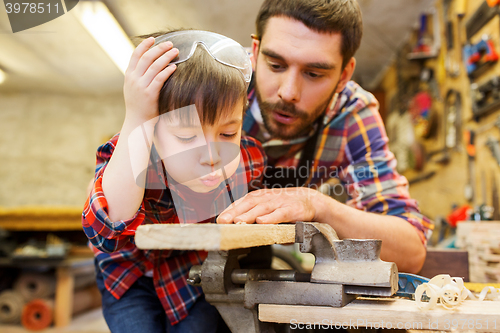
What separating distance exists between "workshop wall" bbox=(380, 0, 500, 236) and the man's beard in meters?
1.79

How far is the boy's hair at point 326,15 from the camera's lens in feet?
3.75

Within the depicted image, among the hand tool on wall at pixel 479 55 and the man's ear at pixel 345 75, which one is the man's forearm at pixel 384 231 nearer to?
the man's ear at pixel 345 75

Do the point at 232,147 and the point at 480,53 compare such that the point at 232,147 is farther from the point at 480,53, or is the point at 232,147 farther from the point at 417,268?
the point at 480,53

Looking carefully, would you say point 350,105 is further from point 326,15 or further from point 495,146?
point 495,146

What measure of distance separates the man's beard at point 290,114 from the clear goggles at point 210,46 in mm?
370

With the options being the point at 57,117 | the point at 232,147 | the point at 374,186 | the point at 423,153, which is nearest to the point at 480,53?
the point at 423,153

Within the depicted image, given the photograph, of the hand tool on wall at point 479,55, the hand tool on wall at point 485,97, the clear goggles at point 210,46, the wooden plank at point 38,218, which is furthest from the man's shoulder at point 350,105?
the wooden plank at point 38,218

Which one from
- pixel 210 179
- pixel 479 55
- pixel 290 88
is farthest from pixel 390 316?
pixel 479 55

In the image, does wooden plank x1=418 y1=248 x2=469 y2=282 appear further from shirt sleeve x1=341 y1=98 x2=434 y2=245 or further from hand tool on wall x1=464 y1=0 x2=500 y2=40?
hand tool on wall x1=464 y1=0 x2=500 y2=40

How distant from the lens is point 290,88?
1108mm

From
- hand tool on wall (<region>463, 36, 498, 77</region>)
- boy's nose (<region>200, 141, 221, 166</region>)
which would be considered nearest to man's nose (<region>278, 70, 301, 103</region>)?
boy's nose (<region>200, 141, 221, 166</region>)

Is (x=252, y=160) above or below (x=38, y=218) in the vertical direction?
above

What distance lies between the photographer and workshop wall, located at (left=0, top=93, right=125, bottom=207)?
6.45 meters

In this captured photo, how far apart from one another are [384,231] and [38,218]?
299 centimetres
